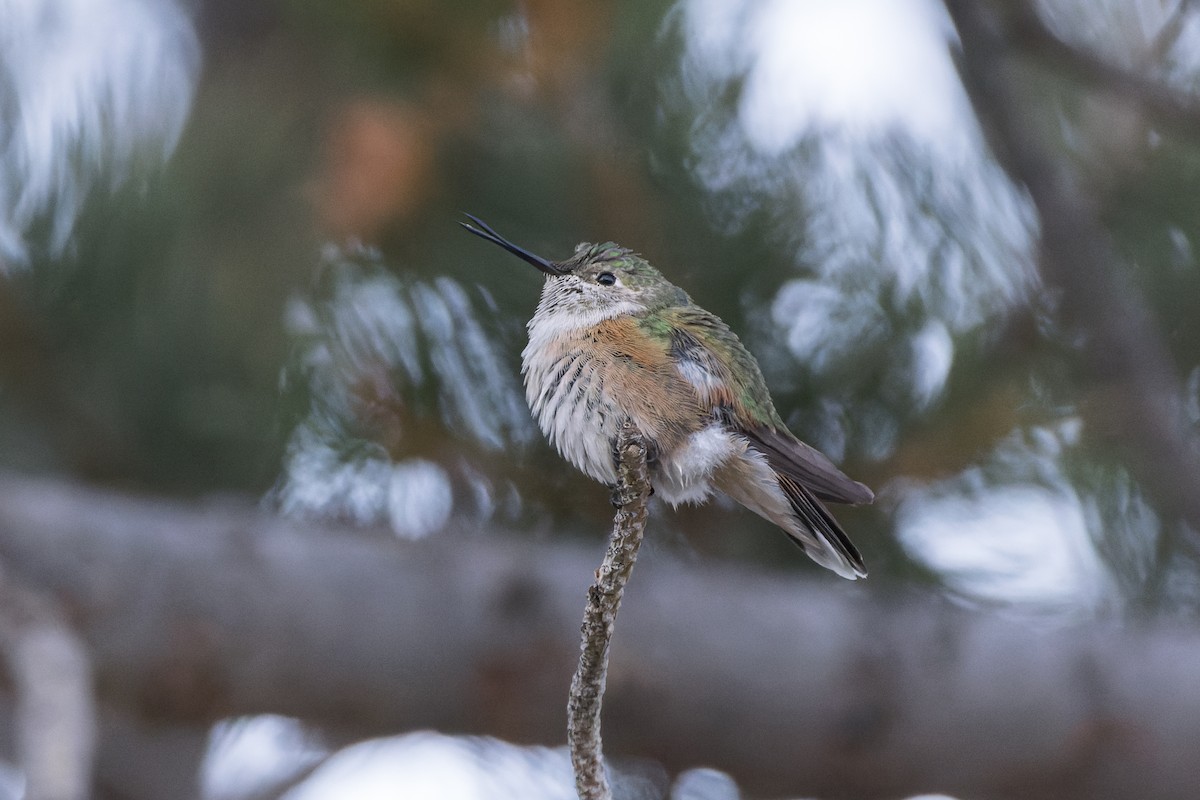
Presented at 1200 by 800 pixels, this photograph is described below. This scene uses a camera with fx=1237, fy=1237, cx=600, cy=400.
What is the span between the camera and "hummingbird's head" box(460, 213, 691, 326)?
2215 mm

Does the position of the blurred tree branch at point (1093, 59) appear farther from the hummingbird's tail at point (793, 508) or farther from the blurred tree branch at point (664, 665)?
the blurred tree branch at point (664, 665)

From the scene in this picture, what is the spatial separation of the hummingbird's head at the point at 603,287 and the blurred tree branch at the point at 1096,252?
0.64 m

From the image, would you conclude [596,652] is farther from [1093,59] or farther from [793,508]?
[1093,59]

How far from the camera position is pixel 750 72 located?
7.85 ft

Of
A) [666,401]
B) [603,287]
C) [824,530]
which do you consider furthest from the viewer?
[603,287]

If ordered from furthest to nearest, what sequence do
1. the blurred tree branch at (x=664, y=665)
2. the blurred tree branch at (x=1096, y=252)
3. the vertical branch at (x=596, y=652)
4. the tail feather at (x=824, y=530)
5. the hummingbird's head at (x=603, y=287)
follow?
the blurred tree branch at (x=664, y=665) → the hummingbird's head at (x=603, y=287) → the blurred tree branch at (x=1096, y=252) → the tail feather at (x=824, y=530) → the vertical branch at (x=596, y=652)

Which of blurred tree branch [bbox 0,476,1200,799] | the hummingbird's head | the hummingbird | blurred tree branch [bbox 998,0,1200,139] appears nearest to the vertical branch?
the hummingbird

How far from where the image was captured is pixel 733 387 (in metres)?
2.08

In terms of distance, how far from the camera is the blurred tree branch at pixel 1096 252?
208 cm

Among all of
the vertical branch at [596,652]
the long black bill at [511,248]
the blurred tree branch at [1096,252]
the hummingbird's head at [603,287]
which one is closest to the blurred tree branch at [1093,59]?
the blurred tree branch at [1096,252]

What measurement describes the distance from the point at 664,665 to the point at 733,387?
0.73 meters

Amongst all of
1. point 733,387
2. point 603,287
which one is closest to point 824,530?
point 733,387

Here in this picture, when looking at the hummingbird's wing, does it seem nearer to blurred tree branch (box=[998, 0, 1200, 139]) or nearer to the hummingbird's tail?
the hummingbird's tail

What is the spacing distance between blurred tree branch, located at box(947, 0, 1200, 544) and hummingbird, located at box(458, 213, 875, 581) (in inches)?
21.9
